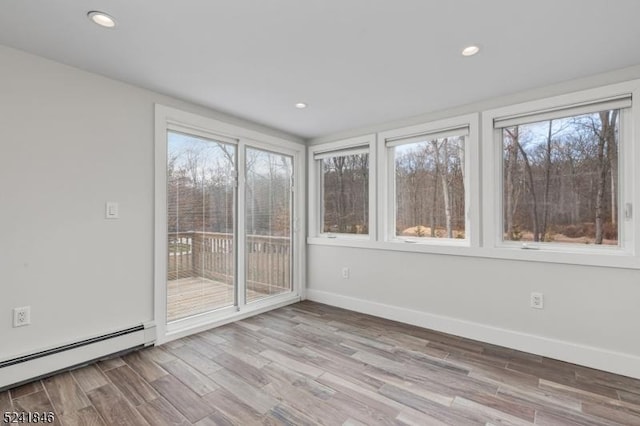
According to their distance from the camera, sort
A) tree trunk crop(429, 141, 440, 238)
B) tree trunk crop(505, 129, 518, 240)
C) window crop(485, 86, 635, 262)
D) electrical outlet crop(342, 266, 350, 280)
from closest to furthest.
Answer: window crop(485, 86, 635, 262) → tree trunk crop(505, 129, 518, 240) → tree trunk crop(429, 141, 440, 238) → electrical outlet crop(342, 266, 350, 280)

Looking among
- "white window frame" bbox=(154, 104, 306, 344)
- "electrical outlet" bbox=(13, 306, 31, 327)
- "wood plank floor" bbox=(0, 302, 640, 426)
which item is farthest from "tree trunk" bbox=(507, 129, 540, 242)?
"electrical outlet" bbox=(13, 306, 31, 327)

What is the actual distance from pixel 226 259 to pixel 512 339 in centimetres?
292

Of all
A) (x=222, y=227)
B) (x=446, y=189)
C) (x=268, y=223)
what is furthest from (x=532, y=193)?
(x=222, y=227)

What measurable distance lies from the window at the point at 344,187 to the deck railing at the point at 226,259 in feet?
2.29

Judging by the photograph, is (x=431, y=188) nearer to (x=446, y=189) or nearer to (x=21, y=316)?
(x=446, y=189)

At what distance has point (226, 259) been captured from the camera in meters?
3.39

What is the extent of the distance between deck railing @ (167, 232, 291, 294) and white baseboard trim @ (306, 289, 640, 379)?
954 millimetres

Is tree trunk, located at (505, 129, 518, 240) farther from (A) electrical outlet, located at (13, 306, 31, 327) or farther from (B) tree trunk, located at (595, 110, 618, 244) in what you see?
(A) electrical outlet, located at (13, 306, 31, 327)

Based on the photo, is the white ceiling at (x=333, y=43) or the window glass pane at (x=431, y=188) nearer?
the white ceiling at (x=333, y=43)

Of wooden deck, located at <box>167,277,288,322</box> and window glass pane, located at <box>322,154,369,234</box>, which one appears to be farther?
window glass pane, located at <box>322,154,369,234</box>

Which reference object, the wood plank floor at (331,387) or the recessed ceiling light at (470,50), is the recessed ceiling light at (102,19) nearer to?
the recessed ceiling light at (470,50)

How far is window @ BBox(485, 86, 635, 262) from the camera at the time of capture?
242cm

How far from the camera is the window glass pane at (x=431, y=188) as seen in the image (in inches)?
126

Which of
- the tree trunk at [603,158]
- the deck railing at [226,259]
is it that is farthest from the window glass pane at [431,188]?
the deck railing at [226,259]
